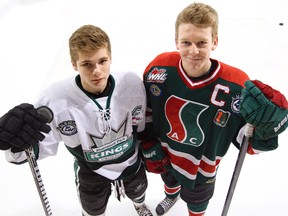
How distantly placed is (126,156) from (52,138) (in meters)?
0.33

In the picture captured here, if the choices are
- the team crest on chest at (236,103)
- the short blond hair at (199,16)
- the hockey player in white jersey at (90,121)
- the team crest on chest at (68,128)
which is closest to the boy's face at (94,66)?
the hockey player in white jersey at (90,121)

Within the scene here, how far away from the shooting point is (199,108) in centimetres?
118

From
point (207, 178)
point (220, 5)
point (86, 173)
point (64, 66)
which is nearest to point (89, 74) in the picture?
point (86, 173)

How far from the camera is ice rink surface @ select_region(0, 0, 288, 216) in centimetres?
189

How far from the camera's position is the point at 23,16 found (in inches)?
168

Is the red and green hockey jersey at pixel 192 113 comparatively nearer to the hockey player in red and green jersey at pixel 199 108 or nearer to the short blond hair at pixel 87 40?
the hockey player in red and green jersey at pixel 199 108

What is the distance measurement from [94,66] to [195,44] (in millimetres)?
363

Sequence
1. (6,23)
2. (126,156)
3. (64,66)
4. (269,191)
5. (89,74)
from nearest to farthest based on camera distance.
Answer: (89,74)
(126,156)
(269,191)
(64,66)
(6,23)

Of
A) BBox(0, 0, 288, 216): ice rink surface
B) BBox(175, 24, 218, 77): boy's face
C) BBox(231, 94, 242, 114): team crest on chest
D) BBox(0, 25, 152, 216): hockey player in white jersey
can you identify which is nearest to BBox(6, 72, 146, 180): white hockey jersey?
BBox(0, 25, 152, 216): hockey player in white jersey

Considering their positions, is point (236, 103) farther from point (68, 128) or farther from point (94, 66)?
point (68, 128)

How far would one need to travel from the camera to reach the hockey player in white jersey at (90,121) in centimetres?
98

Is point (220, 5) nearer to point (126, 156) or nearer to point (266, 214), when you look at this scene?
point (266, 214)

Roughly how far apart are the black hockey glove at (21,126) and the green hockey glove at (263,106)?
2.14 feet

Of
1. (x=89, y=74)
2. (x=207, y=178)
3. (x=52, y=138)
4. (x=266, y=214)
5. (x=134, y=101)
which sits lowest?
(x=266, y=214)
